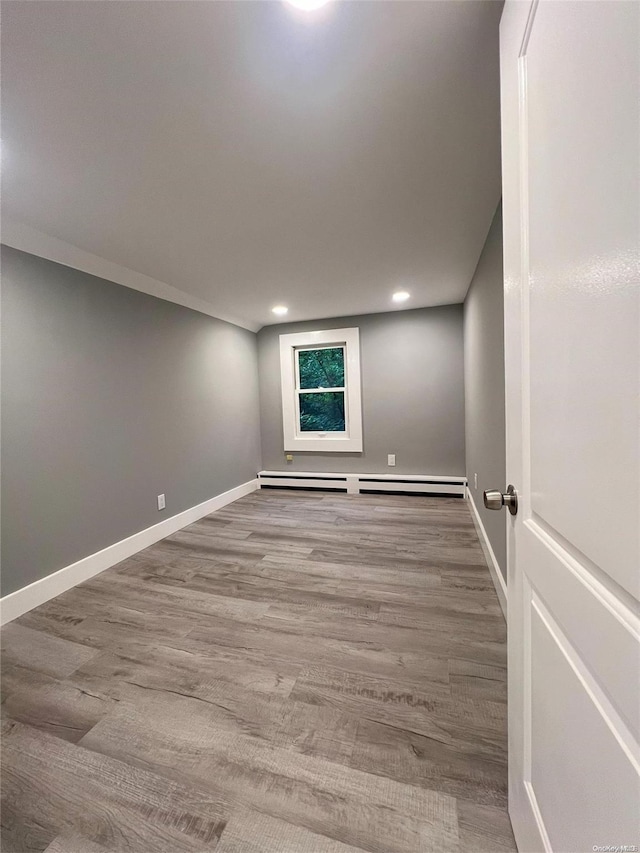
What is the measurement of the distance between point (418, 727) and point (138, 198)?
263 centimetres

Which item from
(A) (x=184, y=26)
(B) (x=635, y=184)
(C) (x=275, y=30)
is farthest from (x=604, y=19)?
(A) (x=184, y=26)

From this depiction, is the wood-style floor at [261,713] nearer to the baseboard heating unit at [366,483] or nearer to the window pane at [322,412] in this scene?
the baseboard heating unit at [366,483]

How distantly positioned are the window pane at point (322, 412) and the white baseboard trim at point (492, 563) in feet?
6.62

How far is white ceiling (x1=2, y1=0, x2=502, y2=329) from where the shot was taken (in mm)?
917

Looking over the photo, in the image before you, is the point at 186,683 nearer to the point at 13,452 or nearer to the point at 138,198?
the point at 13,452

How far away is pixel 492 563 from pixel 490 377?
1200 millimetres

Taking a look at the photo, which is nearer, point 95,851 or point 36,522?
point 95,851

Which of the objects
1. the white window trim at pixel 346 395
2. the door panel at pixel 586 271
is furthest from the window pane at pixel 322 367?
the door panel at pixel 586 271

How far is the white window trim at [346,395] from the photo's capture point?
4.16 metres

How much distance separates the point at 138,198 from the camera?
1.67 m

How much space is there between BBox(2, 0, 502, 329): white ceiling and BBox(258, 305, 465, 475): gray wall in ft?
5.51

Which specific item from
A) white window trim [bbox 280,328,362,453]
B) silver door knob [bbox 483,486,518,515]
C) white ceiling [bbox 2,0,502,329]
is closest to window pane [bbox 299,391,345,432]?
white window trim [bbox 280,328,362,453]

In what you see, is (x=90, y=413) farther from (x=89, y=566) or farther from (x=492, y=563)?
(x=492, y=563)

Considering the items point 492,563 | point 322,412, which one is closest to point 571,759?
point 492,563
